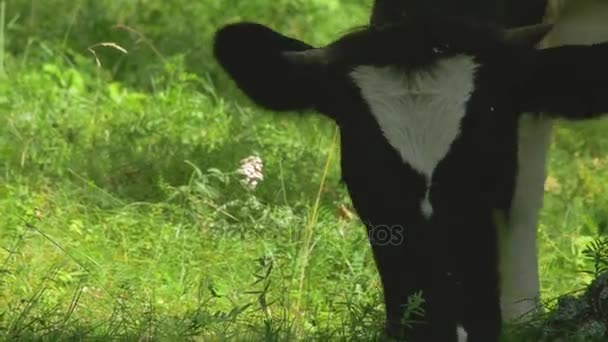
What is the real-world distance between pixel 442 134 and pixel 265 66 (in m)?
0.74

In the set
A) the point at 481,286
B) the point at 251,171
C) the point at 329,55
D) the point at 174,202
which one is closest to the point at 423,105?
the point at 329,55

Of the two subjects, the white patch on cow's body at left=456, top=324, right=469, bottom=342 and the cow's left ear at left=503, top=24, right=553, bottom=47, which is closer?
the white patch on cow's body at left=456, top=324, right=469, bottom=342

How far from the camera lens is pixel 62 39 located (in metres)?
9.21

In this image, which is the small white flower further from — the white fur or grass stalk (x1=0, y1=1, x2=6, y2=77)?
grass stalk (x1=0, y1=1, x2=6, y2=77)

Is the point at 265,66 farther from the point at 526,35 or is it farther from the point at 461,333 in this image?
the point at 461,333

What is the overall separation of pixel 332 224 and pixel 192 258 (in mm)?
648

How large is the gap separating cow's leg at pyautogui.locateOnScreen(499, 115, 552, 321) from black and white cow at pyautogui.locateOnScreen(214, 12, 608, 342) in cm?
113

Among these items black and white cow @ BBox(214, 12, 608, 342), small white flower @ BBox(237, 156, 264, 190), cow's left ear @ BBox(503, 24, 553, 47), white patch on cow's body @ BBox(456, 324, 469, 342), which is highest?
cow's left ear @ BBox(503, 24, 553, 47)

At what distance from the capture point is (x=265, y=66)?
5.12 m

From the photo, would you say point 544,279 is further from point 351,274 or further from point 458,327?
point 458,327

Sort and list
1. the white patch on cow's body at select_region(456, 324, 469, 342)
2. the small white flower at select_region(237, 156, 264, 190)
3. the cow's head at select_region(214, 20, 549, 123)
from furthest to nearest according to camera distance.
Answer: the small white flower at select_region(237, 156, 264, 190), the cow's head at select_region(214, 20, 549, 123), the white patch on cow's body at select_region(456, 324, 469, 342)

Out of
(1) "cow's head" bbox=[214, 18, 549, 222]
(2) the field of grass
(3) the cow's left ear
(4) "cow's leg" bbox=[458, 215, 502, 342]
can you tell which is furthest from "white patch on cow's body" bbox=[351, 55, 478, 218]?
(2) the field of grass

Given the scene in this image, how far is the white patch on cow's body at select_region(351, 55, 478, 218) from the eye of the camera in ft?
15.1

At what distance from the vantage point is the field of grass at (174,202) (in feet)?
18.2
